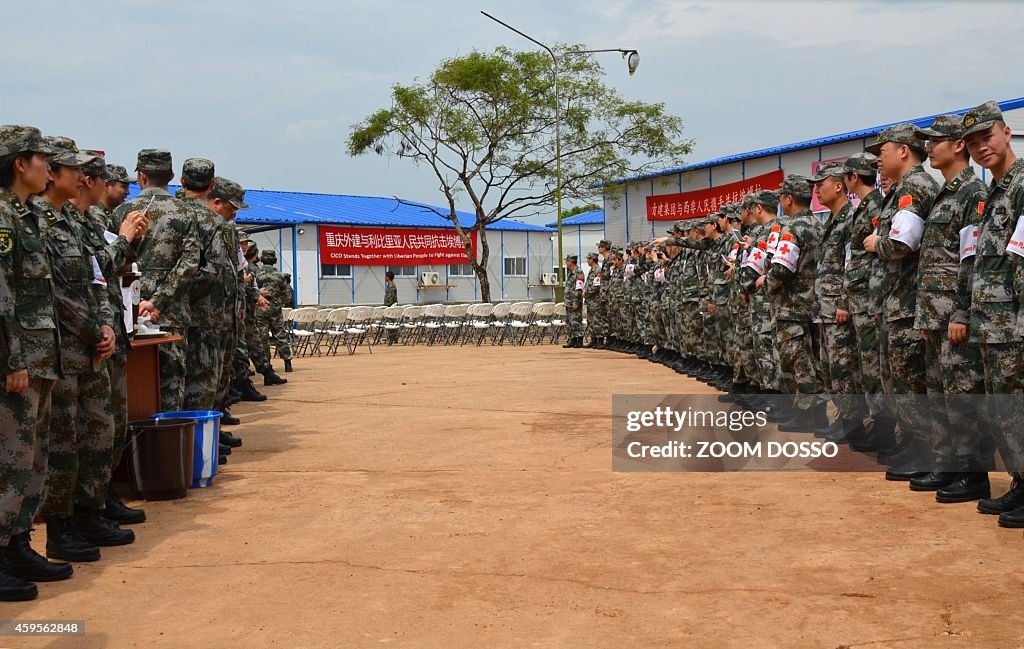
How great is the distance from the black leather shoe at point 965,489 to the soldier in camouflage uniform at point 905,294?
384 millimetres

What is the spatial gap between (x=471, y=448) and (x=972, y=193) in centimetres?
391

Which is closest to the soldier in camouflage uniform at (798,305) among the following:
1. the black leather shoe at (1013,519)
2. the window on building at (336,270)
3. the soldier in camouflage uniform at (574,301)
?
the black leather shoe at (1013,519)

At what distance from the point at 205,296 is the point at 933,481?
15.9 ft

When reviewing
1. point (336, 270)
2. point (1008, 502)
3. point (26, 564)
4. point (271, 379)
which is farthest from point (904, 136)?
point (336, 270)

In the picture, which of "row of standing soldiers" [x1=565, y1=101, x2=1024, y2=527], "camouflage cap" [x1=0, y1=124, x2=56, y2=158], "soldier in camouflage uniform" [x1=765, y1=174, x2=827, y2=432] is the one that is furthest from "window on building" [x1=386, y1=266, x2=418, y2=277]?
"camouflage cap" [x1=0, y1=124, x2=56, y2=158]

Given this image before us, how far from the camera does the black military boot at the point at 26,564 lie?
13.5ft

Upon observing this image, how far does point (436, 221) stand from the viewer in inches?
1449

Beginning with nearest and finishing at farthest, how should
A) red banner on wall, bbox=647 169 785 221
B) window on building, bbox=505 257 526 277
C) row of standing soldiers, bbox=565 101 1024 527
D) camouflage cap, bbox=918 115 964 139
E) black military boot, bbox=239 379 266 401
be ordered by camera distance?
1. row of standing soldiers, bbox=565 101 1024 527
2. camouflage cap, bbox=918 115 964 139
3. black military boot, bbox=239 379 266 401
4. red banner on wall, bbox=647 169 785 221
5. window on building, bbox=505 257 526 277

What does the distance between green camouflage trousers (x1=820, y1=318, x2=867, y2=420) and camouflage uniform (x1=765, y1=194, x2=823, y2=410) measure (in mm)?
536

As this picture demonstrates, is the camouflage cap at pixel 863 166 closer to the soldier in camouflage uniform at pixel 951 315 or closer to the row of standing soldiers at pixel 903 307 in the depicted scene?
the row of standing soldiers at pixel 903 307

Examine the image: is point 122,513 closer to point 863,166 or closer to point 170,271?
point 170,271

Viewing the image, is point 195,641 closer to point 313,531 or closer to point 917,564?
point 313,531

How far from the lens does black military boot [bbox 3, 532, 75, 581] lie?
4.11m

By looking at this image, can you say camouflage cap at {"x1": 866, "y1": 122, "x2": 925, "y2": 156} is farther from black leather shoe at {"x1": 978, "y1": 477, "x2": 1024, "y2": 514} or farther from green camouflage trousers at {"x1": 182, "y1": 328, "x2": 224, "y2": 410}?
green camouflage trousers at {"x1": 182, "y1": 328, "x2": 224, "y2": 410}
